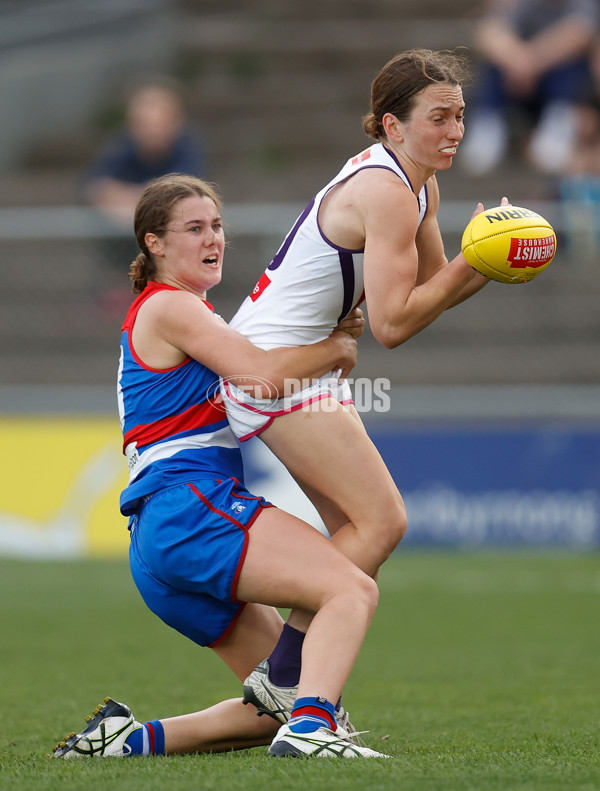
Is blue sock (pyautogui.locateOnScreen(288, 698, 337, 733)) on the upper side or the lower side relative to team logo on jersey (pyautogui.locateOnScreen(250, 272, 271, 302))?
lower

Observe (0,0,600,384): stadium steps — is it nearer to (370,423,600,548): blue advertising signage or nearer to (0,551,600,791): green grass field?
(370,423,600,548): blue advertising signage

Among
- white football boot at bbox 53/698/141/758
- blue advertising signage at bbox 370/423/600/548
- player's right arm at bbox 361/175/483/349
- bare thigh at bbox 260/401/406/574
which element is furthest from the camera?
blue advertising signage at bbox 370/423/600/548

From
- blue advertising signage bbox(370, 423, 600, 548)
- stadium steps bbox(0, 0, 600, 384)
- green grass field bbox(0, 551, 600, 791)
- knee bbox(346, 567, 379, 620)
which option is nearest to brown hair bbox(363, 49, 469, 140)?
knee bbox(346, 567, 379, 620)

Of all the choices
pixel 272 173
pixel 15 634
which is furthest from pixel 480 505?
pixel 272 173

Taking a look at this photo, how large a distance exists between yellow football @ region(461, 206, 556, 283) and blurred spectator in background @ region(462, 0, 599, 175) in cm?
820

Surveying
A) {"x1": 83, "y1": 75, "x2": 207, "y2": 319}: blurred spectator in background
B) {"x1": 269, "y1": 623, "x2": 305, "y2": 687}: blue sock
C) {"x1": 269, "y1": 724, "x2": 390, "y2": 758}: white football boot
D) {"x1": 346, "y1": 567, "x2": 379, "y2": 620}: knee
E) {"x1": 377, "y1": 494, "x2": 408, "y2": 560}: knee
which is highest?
{"x1": 83, "y1": 75, "x2": 207, "y2": 319}: blurred spectator in background

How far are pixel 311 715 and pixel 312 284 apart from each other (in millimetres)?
1237

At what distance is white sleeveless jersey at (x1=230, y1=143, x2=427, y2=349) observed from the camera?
360cm

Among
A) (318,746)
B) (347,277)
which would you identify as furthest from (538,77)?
(318,746)

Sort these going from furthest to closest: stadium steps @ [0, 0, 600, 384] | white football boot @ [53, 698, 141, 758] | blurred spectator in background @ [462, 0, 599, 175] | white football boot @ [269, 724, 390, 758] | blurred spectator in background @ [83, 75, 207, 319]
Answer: blurred spectator in background @ [462, 0, 599, 175], blurred spectator in background @ [83, 75, 207, 319], stadium steps @ [0, 0, 600, 384], white football boot @ [53, 698, 141, 758], white football boot @ [269, 724, 390, 758]

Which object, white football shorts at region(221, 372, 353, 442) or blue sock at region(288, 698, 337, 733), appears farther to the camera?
white football shorts at region(221, 372, 353, 442)

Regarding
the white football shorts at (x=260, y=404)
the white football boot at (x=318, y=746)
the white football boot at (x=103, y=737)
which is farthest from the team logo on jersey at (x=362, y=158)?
the white football boot at (x=103, y=737)

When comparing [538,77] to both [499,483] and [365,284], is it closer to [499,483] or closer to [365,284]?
[499,483]

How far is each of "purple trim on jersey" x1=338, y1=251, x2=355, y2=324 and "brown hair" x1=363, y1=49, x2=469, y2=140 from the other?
0.44 metres
